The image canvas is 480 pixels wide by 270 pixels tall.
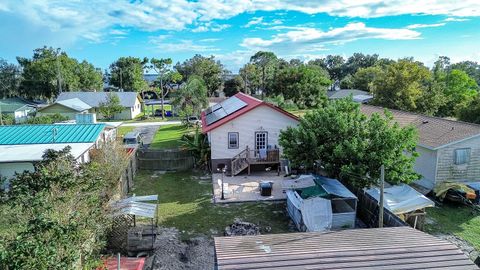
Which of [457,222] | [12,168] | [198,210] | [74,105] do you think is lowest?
[457,222]

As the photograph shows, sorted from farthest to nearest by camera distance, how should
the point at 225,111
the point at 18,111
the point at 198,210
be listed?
the point at 18,111, the point at 225,111, the point at 198,210

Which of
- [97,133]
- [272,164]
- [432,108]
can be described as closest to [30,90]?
[97,133]

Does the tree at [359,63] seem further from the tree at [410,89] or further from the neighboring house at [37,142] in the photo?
the neighboring house at [37,142]

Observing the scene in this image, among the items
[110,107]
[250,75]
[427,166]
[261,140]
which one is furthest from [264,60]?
[427,166]

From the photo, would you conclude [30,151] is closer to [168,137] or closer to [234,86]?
[168,137]

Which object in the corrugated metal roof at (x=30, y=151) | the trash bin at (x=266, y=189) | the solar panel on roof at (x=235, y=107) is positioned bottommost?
the trash bin at (x=266, y=189)

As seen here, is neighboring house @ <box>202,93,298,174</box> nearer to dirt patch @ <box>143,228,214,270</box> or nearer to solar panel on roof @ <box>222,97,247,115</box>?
solar panel on roof @ <box>222,97,247,115</box>

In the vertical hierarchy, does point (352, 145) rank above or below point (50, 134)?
above

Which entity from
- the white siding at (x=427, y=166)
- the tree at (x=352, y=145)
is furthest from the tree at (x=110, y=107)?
the white siding at (x=427, y=166)
